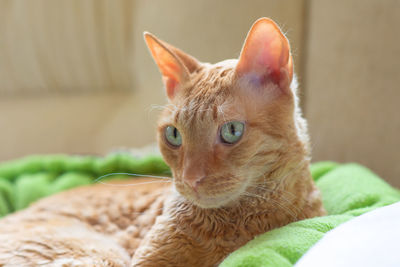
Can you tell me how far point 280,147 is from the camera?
3.05 ft

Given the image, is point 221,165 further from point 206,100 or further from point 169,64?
point 169,64

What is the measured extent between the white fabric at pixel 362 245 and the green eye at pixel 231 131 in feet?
0.93

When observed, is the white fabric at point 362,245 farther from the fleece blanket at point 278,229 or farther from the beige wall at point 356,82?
the beige wall at point 356,82

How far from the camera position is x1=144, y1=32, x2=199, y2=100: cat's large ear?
1.01 m

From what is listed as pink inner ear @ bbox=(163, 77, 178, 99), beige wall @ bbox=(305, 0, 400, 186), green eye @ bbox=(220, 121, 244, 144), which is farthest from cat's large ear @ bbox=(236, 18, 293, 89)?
beige wall @ bbox=(305, 0, 400, 186)

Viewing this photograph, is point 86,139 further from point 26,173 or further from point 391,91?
point 391,91

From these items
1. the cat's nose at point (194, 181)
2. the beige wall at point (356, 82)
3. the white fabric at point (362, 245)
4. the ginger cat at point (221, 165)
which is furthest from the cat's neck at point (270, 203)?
the beige wall at point (356, 82)

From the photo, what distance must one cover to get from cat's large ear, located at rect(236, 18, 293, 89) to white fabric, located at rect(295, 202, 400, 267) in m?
0.37

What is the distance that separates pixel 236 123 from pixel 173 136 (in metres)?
0.18

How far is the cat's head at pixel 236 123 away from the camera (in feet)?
2.87

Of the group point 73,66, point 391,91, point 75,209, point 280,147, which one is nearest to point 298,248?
point 280,147

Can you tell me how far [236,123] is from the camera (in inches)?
34.9

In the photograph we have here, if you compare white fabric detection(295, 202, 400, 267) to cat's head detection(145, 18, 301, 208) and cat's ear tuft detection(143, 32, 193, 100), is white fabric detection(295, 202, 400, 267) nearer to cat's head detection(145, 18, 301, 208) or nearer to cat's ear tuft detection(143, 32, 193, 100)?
cat's head detection(145, 18, 301, 208)

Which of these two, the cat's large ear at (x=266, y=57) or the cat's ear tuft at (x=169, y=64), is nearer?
the cat's large ear at (x=266, y=57)
